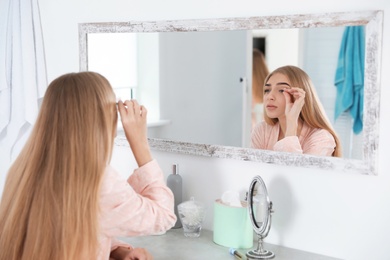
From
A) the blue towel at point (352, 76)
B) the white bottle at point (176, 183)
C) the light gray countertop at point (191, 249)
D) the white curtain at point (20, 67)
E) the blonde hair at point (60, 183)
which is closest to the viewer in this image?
the blonde hair at point (60, 183)

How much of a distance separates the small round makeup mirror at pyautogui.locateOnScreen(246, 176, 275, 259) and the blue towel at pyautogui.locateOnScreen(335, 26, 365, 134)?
0.31 meters

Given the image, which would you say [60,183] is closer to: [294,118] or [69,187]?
[69,187]

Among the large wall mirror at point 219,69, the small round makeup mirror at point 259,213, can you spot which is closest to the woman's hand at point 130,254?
the small round makeup mirror at point 259,213

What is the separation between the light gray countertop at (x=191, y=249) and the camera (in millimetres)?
1729

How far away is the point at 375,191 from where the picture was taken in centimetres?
163

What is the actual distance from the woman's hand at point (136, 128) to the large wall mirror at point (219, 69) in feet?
1.03

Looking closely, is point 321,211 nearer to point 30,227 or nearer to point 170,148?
point 170,148

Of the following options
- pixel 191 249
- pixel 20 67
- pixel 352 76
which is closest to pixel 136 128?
pixel 191 249

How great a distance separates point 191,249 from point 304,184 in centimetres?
40

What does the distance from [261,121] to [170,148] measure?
37 centimetres

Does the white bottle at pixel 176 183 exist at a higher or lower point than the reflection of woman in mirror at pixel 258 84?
lower

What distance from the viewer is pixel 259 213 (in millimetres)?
1761

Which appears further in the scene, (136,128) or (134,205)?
(136,128)

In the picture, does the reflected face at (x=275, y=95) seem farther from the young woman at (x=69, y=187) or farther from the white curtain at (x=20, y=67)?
the white curtain at (x=20, y=67)
